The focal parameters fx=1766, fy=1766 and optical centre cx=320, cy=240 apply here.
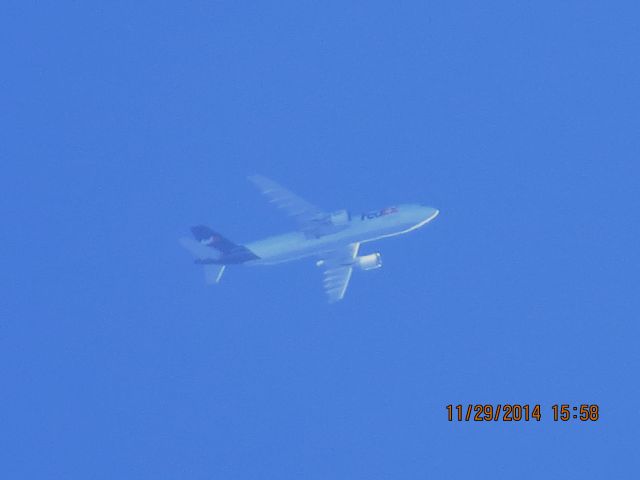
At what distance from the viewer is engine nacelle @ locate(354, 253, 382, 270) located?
15350cm

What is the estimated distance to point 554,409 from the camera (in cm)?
14300

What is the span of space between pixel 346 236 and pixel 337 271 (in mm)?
7095

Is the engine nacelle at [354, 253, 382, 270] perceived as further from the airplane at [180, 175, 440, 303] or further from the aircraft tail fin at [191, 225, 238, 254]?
the aircraft tail fin at [191, 225, 238, 254]

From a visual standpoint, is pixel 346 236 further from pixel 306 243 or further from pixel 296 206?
pixel 296 206

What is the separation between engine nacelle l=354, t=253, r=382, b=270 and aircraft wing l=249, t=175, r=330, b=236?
776 cm

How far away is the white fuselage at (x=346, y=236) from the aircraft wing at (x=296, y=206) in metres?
0.88

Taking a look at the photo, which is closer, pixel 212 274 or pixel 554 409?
pixel 554 409

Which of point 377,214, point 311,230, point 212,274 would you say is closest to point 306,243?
point 311,230

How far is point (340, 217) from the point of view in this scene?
147 m

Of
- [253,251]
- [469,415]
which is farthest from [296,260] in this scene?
[469,415]

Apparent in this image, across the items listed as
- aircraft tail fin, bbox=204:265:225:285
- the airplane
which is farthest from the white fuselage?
aircraft tail fin, bbox=204:265:225:285

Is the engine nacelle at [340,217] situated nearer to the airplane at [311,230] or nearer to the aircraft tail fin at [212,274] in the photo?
the airplane at [311,230]

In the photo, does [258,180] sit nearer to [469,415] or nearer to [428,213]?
[428,213]

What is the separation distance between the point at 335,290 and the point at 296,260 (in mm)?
6580
